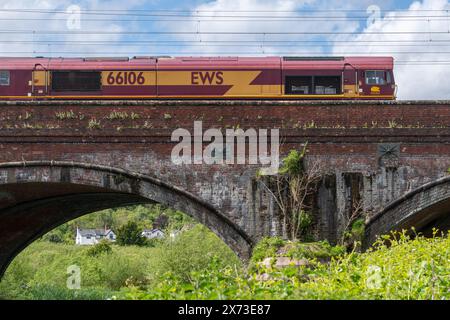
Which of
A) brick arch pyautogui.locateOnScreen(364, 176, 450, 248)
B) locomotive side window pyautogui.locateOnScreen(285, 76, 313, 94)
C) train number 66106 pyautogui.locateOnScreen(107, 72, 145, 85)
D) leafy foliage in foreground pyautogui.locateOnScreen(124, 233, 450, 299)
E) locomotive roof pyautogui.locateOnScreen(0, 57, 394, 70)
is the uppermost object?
locomotive roof pyautogui.locateOnScreen(0, 57, 394, 70)

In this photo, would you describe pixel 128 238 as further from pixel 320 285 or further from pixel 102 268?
pixel 320 285

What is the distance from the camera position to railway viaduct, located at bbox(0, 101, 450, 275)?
13742 mm

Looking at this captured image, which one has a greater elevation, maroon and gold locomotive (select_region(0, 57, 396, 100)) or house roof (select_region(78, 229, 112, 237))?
maroon and gold locomotive (select_region(0, 57, 396, 100))

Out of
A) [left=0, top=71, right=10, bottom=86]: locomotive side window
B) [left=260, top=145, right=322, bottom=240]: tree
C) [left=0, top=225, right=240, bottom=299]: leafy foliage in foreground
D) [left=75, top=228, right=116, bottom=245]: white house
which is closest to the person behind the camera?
[left=260, top=145, right=322, bottom=240]: tree

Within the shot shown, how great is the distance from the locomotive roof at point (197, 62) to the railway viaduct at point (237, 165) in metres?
3.43

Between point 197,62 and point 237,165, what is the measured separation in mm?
4758

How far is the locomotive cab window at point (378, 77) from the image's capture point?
17744 millimetres

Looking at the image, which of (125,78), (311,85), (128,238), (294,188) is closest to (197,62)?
(125,78)

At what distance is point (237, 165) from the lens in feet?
46.2

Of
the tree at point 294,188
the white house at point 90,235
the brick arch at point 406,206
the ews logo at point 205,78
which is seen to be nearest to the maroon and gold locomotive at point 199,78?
the ews logo at point 205,78

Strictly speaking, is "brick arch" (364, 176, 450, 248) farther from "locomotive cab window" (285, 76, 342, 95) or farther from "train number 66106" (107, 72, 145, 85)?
"train number 66106" (107, 72, 145, 85)

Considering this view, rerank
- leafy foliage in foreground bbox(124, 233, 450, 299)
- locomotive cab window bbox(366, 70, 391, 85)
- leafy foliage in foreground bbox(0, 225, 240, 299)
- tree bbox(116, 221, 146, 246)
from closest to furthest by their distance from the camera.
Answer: leafy foliage in foreground bbox(124, 233, 450, 299) → locomotive cab window bbox(366, 70, 391, 85) → leafy foliage in foreground bbox(0, 225, 240, 299) → tree bbox(116, 221, 146, 246)

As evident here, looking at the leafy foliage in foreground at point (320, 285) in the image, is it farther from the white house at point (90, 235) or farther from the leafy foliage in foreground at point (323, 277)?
the white house at point (90, 235)

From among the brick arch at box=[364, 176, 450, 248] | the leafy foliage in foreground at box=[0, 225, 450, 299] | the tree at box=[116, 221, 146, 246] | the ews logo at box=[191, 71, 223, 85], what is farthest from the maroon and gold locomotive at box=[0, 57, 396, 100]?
the tree at box=[116, 221, 146, 246]
